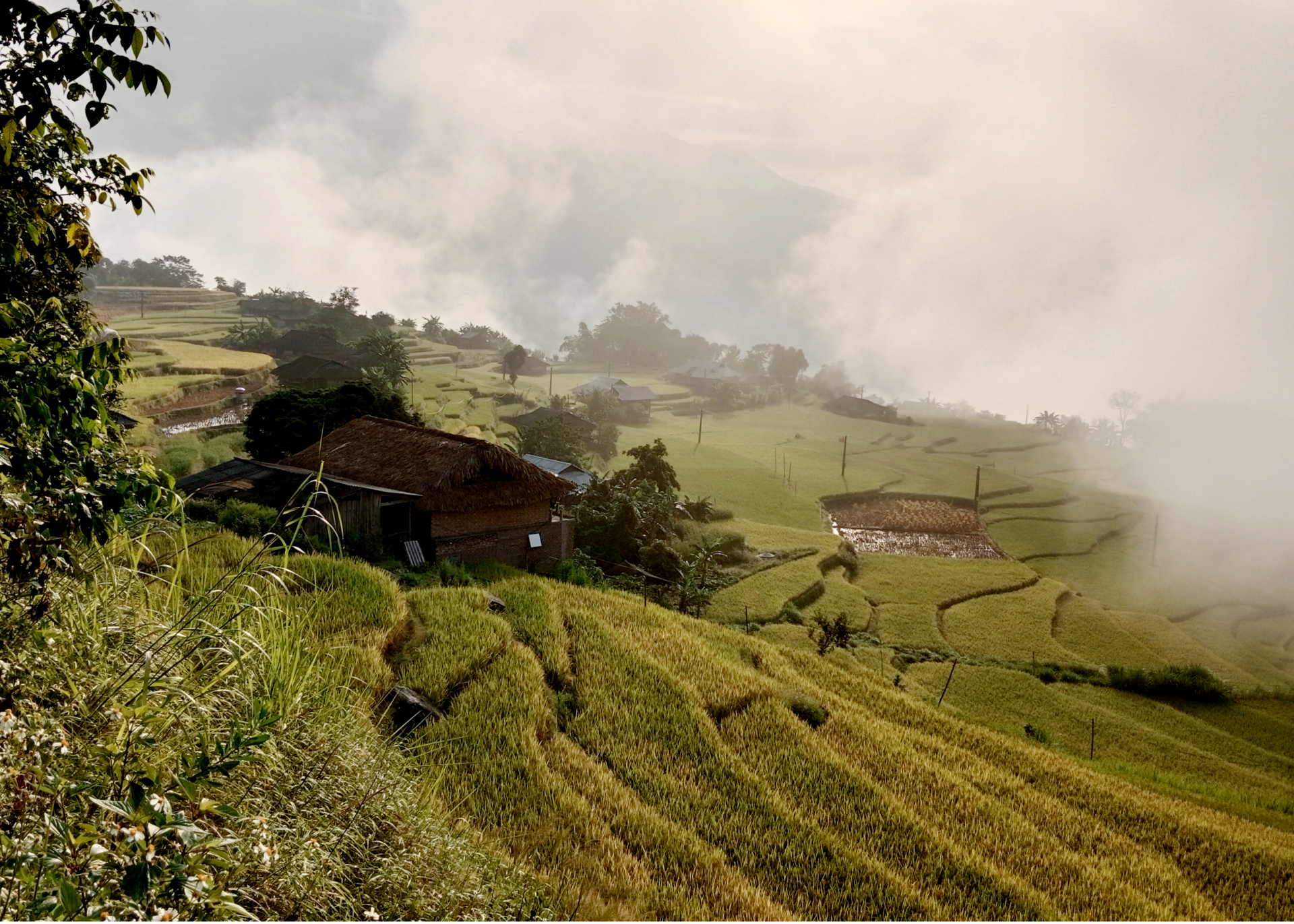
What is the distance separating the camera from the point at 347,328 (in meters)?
60.2

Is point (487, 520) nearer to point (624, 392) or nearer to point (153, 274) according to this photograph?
point (624, 392)

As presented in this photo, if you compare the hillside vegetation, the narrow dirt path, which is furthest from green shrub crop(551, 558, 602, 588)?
the narrow dirt path

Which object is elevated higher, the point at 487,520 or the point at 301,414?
the point at 301,414

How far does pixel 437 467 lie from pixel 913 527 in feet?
87.2

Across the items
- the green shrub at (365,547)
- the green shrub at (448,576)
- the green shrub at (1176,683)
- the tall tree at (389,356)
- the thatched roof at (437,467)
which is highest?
the tall tree at (389,356)

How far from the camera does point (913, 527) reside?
3656 cm

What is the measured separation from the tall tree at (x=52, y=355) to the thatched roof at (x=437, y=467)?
12.8m

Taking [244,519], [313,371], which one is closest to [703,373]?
[313,371]

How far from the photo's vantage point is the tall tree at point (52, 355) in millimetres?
3271

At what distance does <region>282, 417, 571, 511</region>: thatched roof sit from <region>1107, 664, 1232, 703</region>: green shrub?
15605mm

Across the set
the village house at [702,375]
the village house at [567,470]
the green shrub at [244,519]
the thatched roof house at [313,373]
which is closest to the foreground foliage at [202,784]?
the green shrub at [244,519]

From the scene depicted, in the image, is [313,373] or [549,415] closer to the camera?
[313,373]

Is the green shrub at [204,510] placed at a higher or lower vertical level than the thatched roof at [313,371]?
lower

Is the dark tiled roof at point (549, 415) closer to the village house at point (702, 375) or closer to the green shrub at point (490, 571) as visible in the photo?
the green shrub at point (490, 571)
